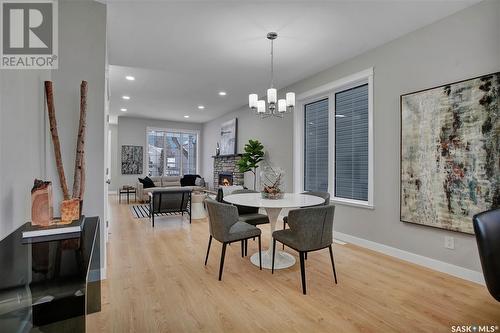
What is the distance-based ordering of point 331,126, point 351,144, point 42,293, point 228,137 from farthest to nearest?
point 228,137 < point 331,126 < point 351,144 < point 42,293

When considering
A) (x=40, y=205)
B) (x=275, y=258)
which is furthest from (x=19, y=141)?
(x=275, y=258)

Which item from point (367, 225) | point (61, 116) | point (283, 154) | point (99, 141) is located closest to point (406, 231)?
point (367, 225)

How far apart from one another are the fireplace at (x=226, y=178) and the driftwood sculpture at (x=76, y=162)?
17.0 feet

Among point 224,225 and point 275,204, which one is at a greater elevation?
point 275,204

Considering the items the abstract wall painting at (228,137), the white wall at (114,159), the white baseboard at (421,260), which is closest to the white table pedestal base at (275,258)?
the white baseboard at (421,260)

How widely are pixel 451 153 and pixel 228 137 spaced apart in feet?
19.4

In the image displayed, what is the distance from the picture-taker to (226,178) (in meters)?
7.74

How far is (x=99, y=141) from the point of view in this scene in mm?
2617

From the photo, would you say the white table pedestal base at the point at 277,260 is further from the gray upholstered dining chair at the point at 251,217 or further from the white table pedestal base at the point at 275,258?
the gray upholstered dining chair at the point at 251,217

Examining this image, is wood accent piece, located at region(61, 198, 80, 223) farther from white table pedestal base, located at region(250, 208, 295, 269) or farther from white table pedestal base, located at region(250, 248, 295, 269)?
white table pedestal base, located at region(250, 248, 295, 269)

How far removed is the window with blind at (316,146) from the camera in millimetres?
4531

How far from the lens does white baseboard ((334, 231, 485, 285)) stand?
100 inches

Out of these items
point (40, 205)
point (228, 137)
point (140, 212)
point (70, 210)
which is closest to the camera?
point (40, 205)

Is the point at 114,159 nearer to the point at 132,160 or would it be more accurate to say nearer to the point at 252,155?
the point at 132,160
